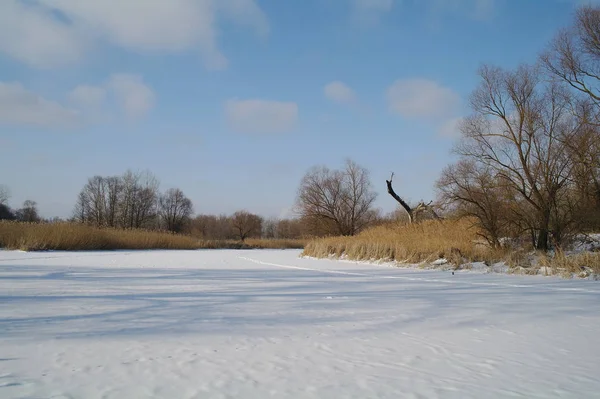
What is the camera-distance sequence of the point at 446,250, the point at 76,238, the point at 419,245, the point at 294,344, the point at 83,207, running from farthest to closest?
the point at 83,207
the point at 76,238
the point at 419,245
the point at 446,250
the point at 294,344

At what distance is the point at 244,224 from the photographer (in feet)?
235

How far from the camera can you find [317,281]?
930 centimetres

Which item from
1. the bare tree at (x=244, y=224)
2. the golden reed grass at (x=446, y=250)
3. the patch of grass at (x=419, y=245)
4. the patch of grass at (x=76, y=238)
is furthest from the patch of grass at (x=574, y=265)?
the bare tree at (x=244, y=224)

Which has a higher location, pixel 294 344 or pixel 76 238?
pixel 76 238

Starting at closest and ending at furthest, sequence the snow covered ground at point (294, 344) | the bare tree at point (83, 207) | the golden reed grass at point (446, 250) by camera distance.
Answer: the snow covered ground at point (294, 344) < the golden reed grass at point (446, 250) < the bare tree at point (83, 207)

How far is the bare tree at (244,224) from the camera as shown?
71312mm

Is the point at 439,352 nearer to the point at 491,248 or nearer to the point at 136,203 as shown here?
the point at 491,248

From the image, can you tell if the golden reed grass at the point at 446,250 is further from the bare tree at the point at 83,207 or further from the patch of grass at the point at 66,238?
the bare tree at the point at 83,207

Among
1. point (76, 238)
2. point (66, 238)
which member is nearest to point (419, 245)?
point (66, 238)

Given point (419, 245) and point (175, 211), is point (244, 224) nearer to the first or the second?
point (175, 211)

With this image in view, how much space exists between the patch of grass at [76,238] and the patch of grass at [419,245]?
45.9 ft

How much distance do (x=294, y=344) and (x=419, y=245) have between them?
434 inches

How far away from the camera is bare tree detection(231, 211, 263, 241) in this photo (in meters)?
71.3

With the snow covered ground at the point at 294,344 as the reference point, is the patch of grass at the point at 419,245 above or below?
above
